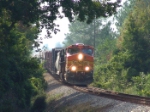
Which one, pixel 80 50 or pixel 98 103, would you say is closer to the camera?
pixel 98 103

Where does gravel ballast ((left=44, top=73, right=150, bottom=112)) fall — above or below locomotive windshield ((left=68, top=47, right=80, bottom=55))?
below

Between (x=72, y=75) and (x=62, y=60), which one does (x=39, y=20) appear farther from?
(x=62, y=60)

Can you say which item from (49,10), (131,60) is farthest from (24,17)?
(131,60)

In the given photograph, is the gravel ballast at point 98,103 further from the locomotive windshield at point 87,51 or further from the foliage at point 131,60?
the foliage at point 131,60

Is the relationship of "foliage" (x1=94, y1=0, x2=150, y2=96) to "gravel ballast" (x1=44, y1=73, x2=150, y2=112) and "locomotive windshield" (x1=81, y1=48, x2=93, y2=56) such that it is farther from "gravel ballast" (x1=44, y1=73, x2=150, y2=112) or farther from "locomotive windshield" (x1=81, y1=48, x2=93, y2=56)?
"gravel ballast" (x1=44, y1=73, x2=150, y2=112)

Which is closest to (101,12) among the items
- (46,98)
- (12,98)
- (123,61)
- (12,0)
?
(12,0)

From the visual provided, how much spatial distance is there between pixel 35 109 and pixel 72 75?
6733 millimetres

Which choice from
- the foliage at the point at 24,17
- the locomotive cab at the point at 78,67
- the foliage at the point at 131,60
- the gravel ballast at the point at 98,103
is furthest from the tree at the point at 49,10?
the foliage at the point at 131,60

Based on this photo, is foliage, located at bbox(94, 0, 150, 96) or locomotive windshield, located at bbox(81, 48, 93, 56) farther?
foliage, located at bbox(94, 0, 150, 96)

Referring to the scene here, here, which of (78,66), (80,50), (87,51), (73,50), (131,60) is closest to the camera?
(78,66)

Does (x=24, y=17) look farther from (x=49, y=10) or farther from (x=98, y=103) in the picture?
(x=98, y=103)

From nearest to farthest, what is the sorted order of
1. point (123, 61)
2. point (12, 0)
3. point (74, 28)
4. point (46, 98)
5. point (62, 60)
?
point (12, 0) < point (46, 98) < point (62, 60) < point (123, 61) < point (74, 28)

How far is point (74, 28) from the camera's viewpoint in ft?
467

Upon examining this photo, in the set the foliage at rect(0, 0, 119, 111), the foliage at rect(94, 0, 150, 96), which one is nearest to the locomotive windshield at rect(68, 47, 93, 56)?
the foliage at rect(94, 0, 150, 96)
